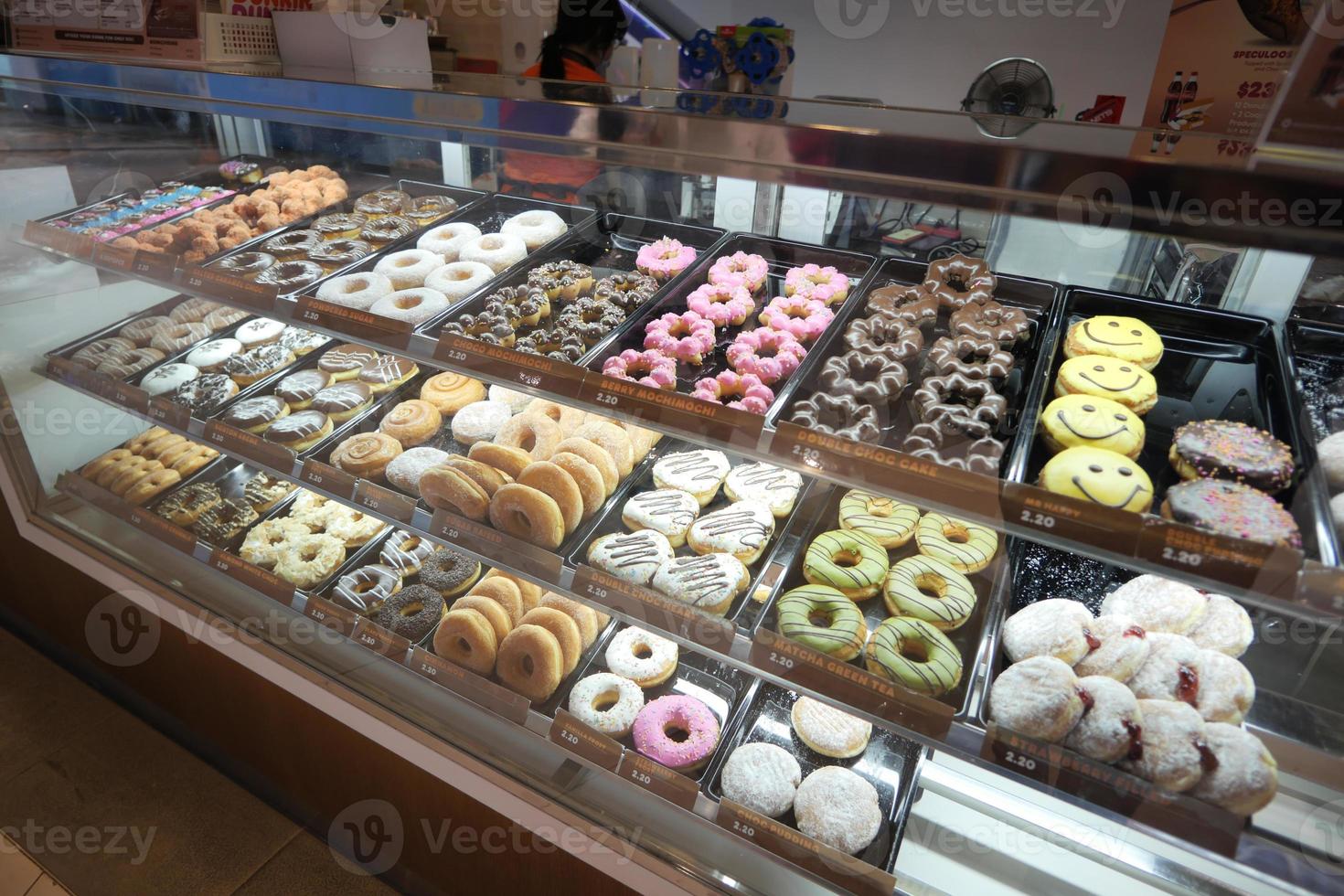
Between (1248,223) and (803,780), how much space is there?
1448 millimetres

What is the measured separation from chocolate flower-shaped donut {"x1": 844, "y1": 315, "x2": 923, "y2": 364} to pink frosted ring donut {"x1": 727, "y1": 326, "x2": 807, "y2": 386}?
0.44 feet

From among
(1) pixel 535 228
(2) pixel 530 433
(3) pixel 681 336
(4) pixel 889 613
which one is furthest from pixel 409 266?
(4) pixel 889 613

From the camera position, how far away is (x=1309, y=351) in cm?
166

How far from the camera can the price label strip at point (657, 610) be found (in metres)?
1.74

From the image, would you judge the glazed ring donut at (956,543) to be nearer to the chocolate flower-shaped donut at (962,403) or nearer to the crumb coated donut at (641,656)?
the chocolate flower-shaped donut at (962,403)

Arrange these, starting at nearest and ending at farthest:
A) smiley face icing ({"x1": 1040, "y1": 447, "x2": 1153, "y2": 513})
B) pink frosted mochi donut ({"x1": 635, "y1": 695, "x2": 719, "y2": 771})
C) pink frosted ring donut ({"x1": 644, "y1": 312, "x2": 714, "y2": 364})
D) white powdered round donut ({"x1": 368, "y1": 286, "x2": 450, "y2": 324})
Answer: smiley face icing ({"x1": 1040, "y1": 447, "x2": 1153, "y2": 513}) → pink frosted mochi donut ({"x1": 635, "y1": 695, "x2": 719, "y2": 771}) → pink frosted ring donut ({"x1": 644, "y1": 312, "x2": 714, "y2": 364}) → white powdered round donut ({"x1": 368, "y1": 286, "x2": 450, "y2": 324})

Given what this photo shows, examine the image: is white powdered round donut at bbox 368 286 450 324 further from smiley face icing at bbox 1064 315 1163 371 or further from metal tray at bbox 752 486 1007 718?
smiley face icing at bbox 1064 315 1163 371

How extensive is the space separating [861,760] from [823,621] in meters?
0.47

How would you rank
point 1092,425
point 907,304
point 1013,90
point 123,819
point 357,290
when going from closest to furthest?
point 1092,425 → point 907,304 → point 357,290 → point 123,819 → point 1013,90

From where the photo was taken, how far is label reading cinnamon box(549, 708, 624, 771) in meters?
1.88

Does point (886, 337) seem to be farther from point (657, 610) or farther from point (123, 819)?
point (123, 819)

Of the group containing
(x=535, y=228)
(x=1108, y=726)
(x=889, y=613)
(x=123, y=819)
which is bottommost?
(x=123, y=819)

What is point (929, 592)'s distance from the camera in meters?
1.86

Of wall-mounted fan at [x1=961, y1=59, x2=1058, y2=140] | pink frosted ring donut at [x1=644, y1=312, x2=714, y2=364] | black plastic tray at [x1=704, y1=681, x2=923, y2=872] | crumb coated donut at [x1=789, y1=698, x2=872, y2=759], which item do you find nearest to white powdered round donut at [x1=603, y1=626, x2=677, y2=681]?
black plastic tray at [x1=704, y1=681, x2=923, y2=872]
